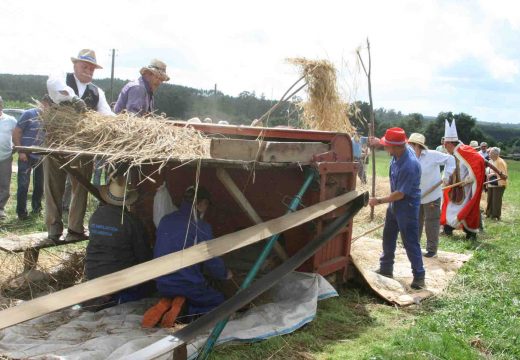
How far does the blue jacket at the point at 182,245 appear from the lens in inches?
177

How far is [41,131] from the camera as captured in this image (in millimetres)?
4980

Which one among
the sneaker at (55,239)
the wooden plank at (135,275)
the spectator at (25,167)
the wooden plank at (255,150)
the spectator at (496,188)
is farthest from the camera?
the spectator at (496,188)

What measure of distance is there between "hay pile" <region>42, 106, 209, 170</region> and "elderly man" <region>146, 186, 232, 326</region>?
1.51ft

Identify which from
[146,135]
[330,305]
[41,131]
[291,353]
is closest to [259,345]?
[291,353]

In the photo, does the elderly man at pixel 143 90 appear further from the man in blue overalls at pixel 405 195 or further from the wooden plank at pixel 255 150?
the man in blue overalls at pixel 405 195

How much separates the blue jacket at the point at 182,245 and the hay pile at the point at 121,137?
1.82ft

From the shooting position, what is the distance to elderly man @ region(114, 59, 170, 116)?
5.89 meters

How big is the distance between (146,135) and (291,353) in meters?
2.06

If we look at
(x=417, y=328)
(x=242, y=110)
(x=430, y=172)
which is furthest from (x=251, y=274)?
(x=242, y=110)

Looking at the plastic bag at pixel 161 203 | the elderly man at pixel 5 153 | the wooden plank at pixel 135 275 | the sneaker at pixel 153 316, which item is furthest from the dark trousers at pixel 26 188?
the wooden plank at pixel 135 275

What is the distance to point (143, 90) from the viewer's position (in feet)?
19.5

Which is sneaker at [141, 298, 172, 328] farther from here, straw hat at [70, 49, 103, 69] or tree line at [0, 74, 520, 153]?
straw hat at [70, 49, 103, 69]

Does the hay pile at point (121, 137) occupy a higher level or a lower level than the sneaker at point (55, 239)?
higher

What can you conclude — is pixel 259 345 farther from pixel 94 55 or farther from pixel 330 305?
pixel 94 55
